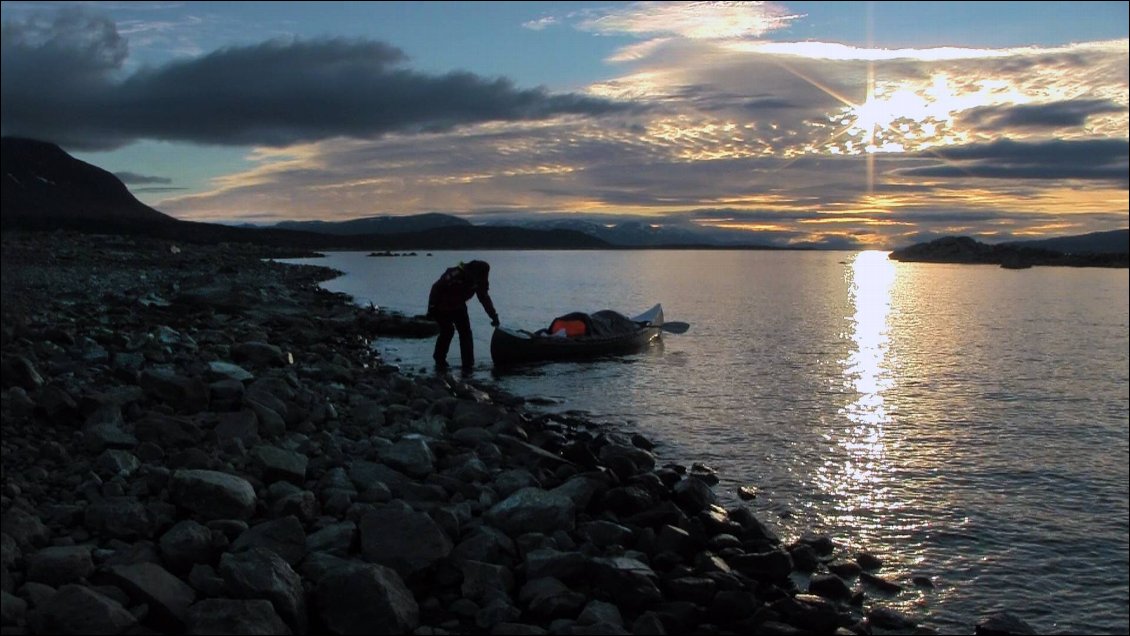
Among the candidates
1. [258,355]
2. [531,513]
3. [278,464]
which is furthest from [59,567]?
[258,355]

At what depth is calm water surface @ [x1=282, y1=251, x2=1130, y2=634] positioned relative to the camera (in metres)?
9.75

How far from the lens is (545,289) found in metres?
70.6

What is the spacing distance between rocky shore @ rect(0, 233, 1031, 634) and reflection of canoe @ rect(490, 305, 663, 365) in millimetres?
9335

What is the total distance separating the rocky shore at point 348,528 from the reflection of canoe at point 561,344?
934 centimetres

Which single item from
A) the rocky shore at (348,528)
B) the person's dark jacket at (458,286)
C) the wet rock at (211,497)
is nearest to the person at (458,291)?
the person's dark jacket at (458,286)

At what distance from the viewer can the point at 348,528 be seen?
7.62m

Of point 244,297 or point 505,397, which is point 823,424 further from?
point 244,297

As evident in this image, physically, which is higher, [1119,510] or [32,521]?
[32,521]

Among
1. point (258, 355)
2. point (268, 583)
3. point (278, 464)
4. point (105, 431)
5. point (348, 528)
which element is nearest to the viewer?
point (268, 583)

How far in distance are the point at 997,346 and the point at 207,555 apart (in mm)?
32312

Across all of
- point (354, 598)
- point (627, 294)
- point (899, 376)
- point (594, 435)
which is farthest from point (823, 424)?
point (627, 294)

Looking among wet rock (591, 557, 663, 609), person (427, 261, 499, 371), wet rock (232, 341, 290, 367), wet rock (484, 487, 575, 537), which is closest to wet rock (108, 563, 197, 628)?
wet rock (484, 487, 575, 537)

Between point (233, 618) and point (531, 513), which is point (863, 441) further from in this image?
point (233, 618)

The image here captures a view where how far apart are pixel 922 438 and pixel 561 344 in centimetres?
1095
